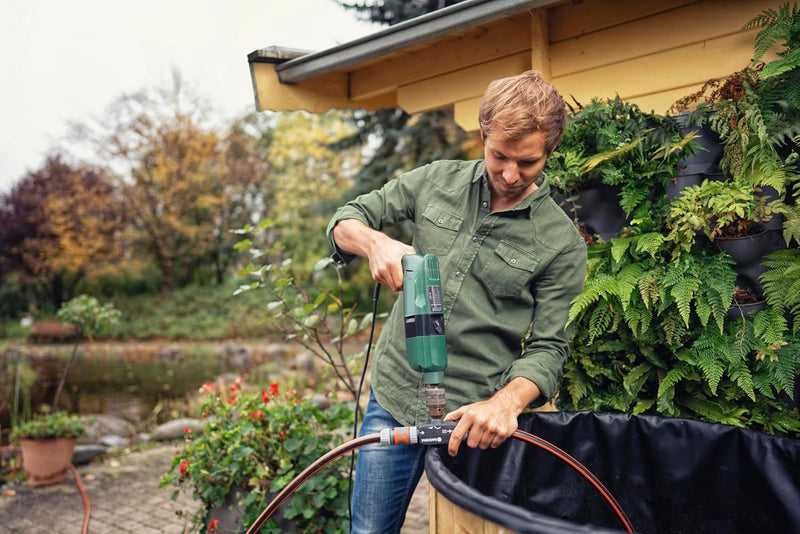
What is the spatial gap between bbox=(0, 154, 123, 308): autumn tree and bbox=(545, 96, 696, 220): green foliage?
764 inches

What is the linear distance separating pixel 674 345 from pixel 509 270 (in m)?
0.84

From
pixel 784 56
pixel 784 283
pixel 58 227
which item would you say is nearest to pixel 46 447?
pixel 784 283

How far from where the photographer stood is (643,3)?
2.93 metres

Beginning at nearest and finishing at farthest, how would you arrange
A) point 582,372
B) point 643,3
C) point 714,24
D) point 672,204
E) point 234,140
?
1. point 672,204
2. point 582,372
3. point 714,24
4. point 643,3
5. point 234,140

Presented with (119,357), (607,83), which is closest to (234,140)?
(119,357)

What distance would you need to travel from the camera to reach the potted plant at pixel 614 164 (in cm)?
228

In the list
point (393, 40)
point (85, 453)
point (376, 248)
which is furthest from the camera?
point (85, 453)

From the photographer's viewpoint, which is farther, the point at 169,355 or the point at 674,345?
the point at 169,355

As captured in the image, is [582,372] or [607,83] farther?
[607,83]

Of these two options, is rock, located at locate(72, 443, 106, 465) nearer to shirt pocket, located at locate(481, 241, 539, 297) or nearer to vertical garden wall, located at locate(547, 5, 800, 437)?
vertical garden wall, located at locate(547, 5, 800, 437)

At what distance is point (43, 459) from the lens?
466cm

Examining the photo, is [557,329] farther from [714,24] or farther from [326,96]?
[326,96]

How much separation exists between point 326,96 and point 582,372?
2735mm

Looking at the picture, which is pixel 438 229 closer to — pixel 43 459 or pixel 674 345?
pixel 674 345
